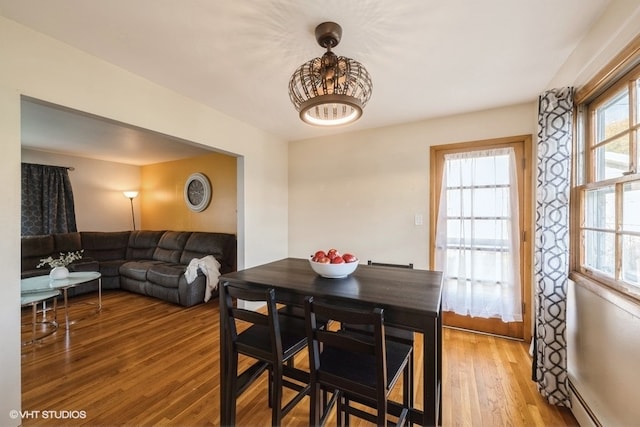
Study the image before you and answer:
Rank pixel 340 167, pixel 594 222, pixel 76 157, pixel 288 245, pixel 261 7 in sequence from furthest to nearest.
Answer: pixel 76 157
pixel 288 245
pixel 340 167
pixel 594 222
pixel 261 7

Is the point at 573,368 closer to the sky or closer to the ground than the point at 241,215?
closer to the ground

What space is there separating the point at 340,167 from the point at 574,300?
2.59 m

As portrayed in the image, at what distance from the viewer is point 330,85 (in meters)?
1.37

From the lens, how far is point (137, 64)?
6.53 ft

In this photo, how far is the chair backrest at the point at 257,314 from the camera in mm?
1274

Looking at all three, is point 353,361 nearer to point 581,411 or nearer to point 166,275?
point 581,411

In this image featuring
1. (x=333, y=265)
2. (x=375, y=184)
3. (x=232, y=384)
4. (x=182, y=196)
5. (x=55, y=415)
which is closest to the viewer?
(x=232, y=384)

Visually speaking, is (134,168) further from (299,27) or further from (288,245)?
(299,27)

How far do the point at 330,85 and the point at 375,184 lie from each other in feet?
6.80

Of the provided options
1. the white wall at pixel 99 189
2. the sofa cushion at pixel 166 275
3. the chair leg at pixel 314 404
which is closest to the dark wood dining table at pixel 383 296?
the chair leg at pixel 314 404

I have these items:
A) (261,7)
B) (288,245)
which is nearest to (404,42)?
(261,7)

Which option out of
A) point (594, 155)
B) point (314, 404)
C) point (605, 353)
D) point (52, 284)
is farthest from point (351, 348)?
point (52, 284)

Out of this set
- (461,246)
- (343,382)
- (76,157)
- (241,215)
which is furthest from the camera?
(76,157)

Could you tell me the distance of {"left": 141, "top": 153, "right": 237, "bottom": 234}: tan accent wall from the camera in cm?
455
